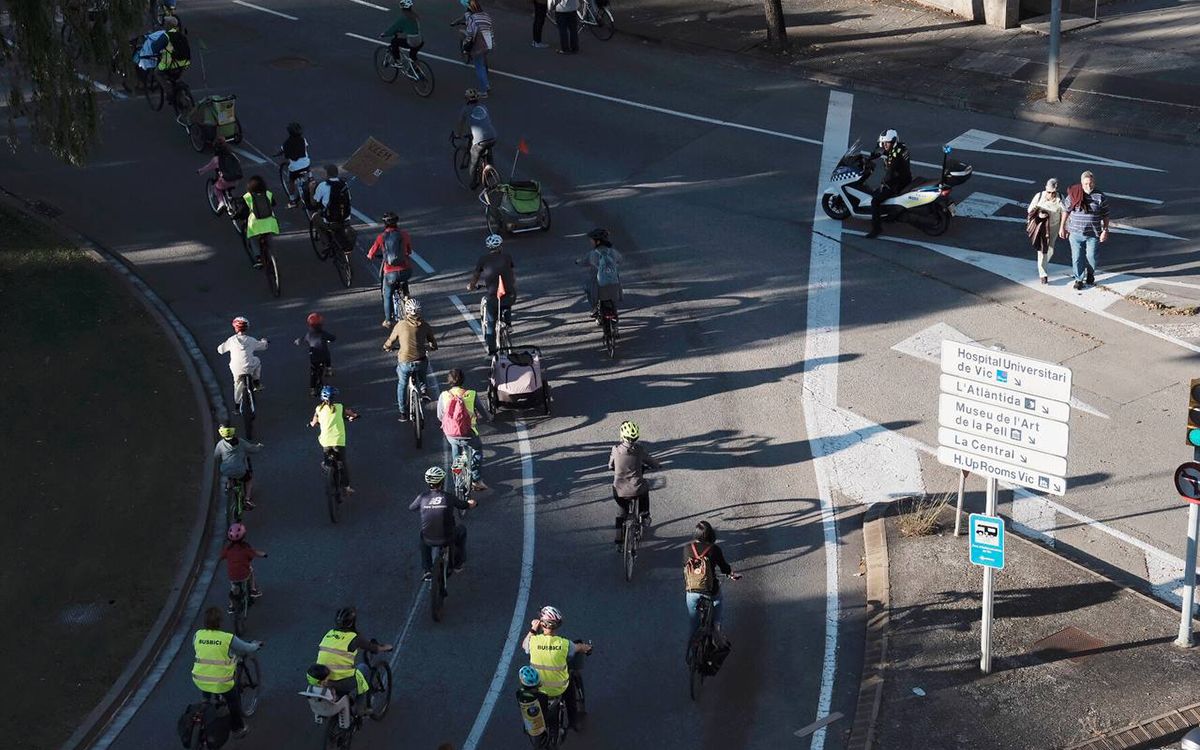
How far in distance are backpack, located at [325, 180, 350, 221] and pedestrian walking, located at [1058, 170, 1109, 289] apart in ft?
35.5

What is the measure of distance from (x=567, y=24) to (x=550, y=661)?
2187 centimetres

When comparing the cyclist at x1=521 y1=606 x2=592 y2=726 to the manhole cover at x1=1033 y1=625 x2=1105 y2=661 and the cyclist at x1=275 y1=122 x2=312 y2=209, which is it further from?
the cyclist at x1=275 y1=122 x2=312 y2=209

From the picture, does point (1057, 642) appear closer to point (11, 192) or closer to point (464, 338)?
point (464, 338)

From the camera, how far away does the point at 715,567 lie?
1424 cm

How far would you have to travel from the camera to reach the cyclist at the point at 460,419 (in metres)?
17.2

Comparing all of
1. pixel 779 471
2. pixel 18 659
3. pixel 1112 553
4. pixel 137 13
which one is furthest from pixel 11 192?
pixel 1112 553

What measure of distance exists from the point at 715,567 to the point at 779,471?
4049 millimetres

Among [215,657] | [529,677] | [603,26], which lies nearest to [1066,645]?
[529,677]

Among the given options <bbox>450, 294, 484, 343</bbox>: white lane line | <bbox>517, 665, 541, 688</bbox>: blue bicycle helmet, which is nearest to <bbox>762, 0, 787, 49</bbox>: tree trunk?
<bbox>450, 294, 484, 343</bbox>: white lane line

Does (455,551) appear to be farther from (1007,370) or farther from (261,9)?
(261,9)

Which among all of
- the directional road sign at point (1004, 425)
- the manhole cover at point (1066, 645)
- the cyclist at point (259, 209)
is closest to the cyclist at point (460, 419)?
the directional road sign at point (1004, 425)

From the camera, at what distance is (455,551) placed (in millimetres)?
15633

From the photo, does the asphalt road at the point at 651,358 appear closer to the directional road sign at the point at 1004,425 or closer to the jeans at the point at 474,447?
the jeans at the point at 474,447

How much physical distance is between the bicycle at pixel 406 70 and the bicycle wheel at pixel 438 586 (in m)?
16.8
